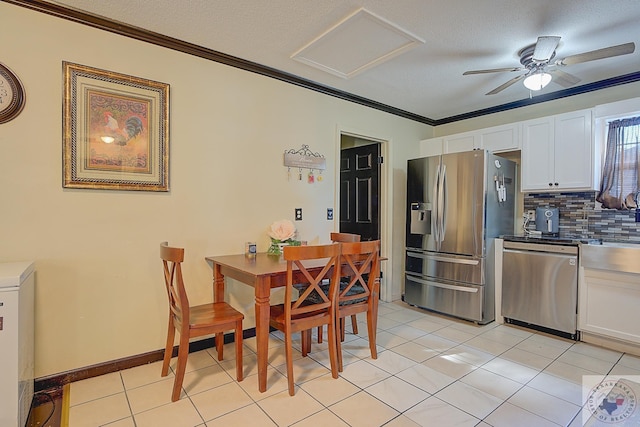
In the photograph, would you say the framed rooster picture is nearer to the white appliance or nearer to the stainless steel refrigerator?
the white appliance

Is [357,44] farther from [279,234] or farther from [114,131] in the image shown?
[114,131]

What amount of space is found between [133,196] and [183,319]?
1.02 meters

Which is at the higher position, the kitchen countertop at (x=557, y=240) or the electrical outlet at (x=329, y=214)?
the electrical outlet at (x=329, y=214)

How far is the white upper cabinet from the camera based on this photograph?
3.05 meters

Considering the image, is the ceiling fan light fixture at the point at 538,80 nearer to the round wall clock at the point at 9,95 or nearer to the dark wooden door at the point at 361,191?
the dark wooden door at the point at 361,191

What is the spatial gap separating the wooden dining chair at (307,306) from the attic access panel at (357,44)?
1562 millimetres

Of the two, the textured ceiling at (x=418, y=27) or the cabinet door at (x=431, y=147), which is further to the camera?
the cabinet door at (x=431, y=147)

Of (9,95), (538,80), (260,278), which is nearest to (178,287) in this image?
(260,278)

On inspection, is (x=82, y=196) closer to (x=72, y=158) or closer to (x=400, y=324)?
(x=72, y=158)

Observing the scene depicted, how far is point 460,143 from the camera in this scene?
403 cm

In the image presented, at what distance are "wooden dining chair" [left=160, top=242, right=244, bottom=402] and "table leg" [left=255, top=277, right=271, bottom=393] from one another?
211 millimetres

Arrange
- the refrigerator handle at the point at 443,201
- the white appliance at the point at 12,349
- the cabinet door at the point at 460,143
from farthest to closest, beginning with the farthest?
the cabinet door at the point at 460,143, the refrigerator handle at the point at 443,201, the white appliance at the point at 12,349

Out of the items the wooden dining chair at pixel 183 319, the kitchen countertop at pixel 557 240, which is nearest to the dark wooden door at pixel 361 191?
the kitchen countertop at pixel 557 240

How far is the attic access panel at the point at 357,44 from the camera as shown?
2270 mm
